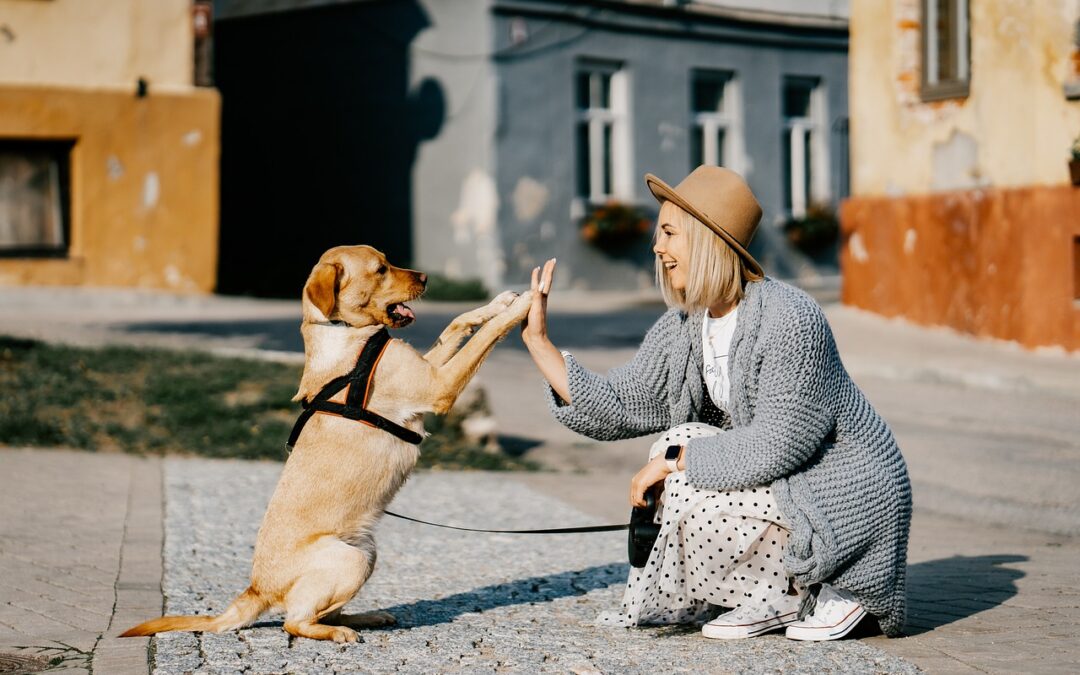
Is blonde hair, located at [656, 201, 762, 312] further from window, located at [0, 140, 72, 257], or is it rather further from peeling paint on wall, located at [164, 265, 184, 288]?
window, located at [0, 140, 72, 257]

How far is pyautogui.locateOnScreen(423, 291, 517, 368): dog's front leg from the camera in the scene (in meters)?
5.09

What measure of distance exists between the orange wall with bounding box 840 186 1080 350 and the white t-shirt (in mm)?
8429

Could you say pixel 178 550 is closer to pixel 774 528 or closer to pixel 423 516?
pixel 423 516

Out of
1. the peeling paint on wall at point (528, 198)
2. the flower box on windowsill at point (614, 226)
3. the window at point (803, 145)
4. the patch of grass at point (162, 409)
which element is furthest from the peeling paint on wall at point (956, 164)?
the window at point (803, 145)

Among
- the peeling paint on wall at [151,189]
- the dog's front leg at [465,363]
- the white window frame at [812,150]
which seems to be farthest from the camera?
the white window frame at [812,150]

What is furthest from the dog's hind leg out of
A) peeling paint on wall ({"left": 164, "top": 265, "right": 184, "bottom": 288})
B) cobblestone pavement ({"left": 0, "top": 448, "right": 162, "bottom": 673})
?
peeling paint on wall ({"left": 164, "top": 265, "right": 184, "bottom": 288})

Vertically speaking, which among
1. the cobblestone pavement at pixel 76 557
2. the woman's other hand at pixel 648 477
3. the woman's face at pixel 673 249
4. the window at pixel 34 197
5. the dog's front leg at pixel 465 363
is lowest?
the cobblestone pavement at pixel 76 557

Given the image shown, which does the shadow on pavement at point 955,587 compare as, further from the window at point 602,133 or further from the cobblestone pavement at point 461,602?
the window at point 602,133

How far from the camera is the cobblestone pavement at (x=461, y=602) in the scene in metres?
4.37

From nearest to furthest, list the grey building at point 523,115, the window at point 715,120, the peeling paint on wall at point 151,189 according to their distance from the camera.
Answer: the peeling paint on wall at point 151,189 → the grey building at point 523,115 → the window at point 715,120

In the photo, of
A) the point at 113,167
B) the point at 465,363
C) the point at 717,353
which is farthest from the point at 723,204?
the point at 113,167

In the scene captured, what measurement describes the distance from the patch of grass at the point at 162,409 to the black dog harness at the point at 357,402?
4234 millimetres

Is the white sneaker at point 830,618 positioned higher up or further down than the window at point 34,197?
further down

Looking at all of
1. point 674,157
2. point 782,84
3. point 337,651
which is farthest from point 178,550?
point 782,84
